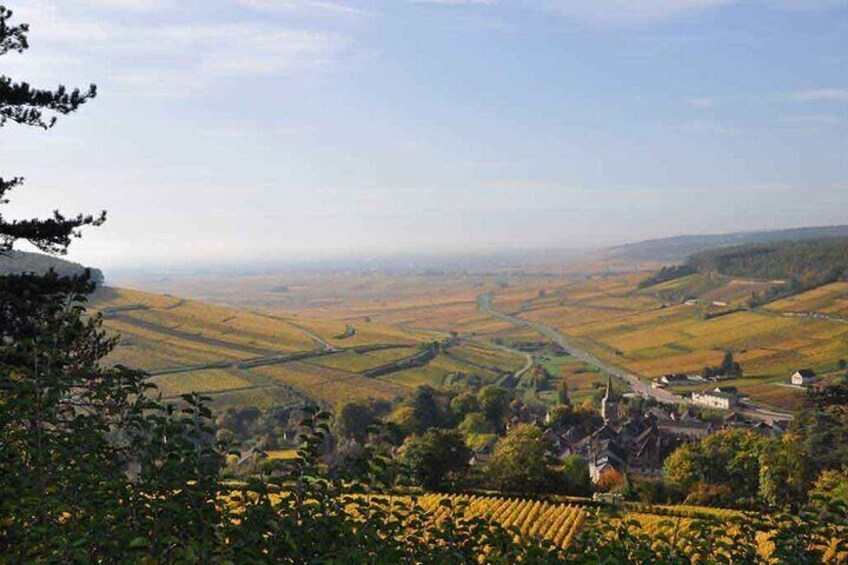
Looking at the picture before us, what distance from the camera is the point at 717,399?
8694cm

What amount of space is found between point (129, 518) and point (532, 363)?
11732 cm

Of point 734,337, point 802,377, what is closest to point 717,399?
point 802,377

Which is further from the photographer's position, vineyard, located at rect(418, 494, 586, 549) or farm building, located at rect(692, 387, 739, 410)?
farm building, located at rect(692, 387, 739, 410)

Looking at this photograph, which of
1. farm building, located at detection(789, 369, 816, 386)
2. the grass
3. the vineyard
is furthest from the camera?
farm building, located at detection(789, 369, 816, 386)

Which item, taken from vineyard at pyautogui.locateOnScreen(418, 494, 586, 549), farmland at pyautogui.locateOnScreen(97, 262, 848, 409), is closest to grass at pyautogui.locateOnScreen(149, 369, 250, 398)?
farmland at pyautogui.locateOnScreen(97, 262, 848, 409)

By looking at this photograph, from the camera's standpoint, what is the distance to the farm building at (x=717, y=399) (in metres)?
85.6

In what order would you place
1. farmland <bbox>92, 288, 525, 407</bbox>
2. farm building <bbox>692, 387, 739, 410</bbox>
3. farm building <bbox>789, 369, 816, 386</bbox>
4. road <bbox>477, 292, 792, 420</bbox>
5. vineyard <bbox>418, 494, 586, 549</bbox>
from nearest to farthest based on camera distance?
1. vineyard <bbox>418, 494, 586, 549</bbox>
2. farmland <bbox>92, 288, 525, 407</bbox>
3. road <bbox>477, 292, 792, 420</bbox>
4. farm building <bbox>692, 387, 739, 410</bbox>
5. farm building <bbox>789, 369, 816, 386</bbox>

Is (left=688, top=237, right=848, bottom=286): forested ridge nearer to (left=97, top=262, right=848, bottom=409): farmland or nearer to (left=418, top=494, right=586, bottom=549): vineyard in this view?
(left=97, top=262, right=848, bottom=409): farmland

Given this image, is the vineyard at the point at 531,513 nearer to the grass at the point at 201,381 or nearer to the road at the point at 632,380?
the grass at the point at 201,381

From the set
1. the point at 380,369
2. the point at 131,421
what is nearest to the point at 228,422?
the point at 380,369

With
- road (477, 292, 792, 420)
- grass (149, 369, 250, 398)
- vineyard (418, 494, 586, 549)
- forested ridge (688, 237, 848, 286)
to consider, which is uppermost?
forested ridge (688, 237, 848, 286)

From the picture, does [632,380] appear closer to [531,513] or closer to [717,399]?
[717,399]

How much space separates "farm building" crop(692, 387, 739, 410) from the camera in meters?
85.6

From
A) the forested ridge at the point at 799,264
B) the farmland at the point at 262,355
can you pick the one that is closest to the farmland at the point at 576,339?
the farmland at the point at 262,355
